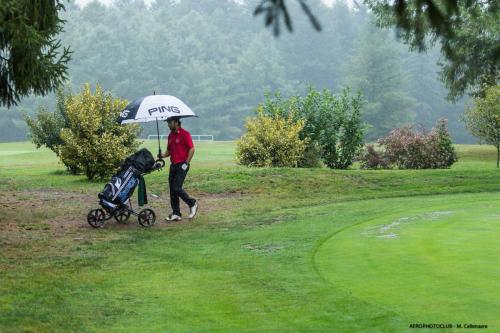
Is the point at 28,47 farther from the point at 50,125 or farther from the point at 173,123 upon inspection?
the point at 50,125

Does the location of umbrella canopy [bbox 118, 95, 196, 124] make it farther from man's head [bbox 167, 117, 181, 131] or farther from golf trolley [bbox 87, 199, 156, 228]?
golf trolley [bbox 87, 199, 156, 228]

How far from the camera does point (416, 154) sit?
107ft

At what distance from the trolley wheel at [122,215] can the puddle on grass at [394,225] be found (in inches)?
202

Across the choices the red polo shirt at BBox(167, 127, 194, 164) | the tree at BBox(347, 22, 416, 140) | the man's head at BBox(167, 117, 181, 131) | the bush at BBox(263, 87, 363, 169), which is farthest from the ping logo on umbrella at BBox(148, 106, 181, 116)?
the tree at BBox(347, 22, 416, 140)

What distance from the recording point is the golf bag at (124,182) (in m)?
14.3

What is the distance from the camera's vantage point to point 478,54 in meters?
43.0

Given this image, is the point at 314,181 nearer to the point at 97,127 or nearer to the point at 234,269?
the point at 97,127

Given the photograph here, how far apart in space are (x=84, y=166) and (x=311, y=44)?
90.8 metres

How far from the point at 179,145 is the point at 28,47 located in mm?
3582

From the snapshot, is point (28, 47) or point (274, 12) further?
point (28, 47)

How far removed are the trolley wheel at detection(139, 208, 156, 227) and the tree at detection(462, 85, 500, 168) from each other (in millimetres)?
23918

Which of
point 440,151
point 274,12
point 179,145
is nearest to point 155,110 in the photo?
point 179,145

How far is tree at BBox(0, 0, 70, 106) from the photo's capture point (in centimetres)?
1405

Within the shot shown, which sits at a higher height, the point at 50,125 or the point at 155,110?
the point at 155,110
